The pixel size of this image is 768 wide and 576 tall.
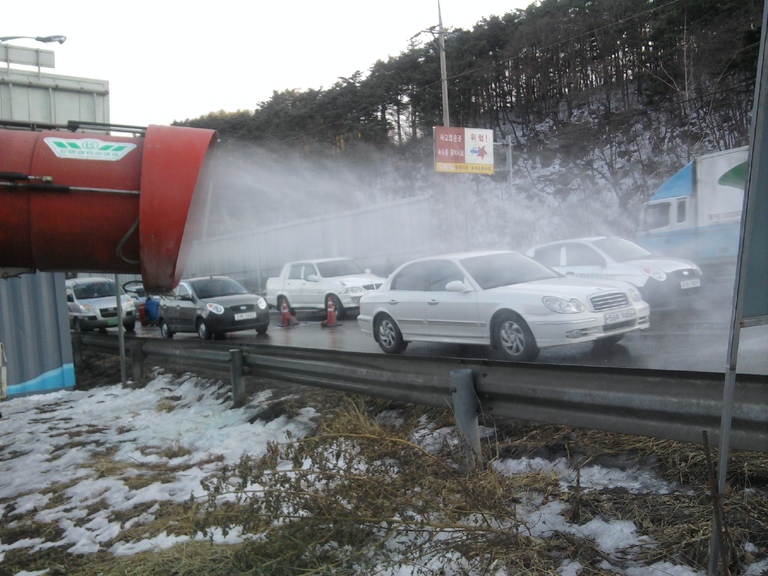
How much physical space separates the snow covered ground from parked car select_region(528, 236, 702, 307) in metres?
8.38

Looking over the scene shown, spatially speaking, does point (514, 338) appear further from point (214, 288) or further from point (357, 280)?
point (214, 288)

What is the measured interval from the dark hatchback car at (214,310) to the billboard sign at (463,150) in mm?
13248

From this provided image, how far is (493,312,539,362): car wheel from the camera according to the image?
27.6ft

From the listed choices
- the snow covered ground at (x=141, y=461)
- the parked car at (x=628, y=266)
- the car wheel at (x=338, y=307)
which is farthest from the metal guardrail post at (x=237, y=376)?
the car wheel at (x=338, y=307)

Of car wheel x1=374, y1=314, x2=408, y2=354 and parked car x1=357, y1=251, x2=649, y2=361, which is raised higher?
parked car x1=357, y1=251, x2=649, y2=361

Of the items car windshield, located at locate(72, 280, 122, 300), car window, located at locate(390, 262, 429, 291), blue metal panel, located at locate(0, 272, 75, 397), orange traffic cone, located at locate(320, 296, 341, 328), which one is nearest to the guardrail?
car window, located at locate(390, 262, 429, 291)

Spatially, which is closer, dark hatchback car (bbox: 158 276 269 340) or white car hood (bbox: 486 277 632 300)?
white car hood (bbox: 486 277 632 300)

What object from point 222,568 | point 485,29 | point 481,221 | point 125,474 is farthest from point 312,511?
point 485,29

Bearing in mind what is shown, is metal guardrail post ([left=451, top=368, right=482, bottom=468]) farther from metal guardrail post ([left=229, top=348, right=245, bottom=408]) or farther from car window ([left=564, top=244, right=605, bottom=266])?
car window ([left=564, top=244, right=605, bottom=266])

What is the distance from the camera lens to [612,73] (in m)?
35.8

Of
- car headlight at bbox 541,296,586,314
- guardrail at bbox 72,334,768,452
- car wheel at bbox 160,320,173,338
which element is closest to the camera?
guardrail at bbox 72,334,768,452

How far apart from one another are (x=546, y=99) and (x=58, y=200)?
132ft

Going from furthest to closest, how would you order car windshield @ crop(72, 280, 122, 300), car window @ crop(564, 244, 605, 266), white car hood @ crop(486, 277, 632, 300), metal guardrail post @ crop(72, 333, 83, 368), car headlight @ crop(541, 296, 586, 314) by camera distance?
car windshield @ crop(72, 280, 122, 300) → car window @ crop(564, 244, 605, 266) → metal guardrail post @ crop(72, 333, 83, 368) → white car hood @ crop(486, 277, 632, 300) → car headlight @ crop(541, 296, 586, 314)

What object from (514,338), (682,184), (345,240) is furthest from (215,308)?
(682,184)
